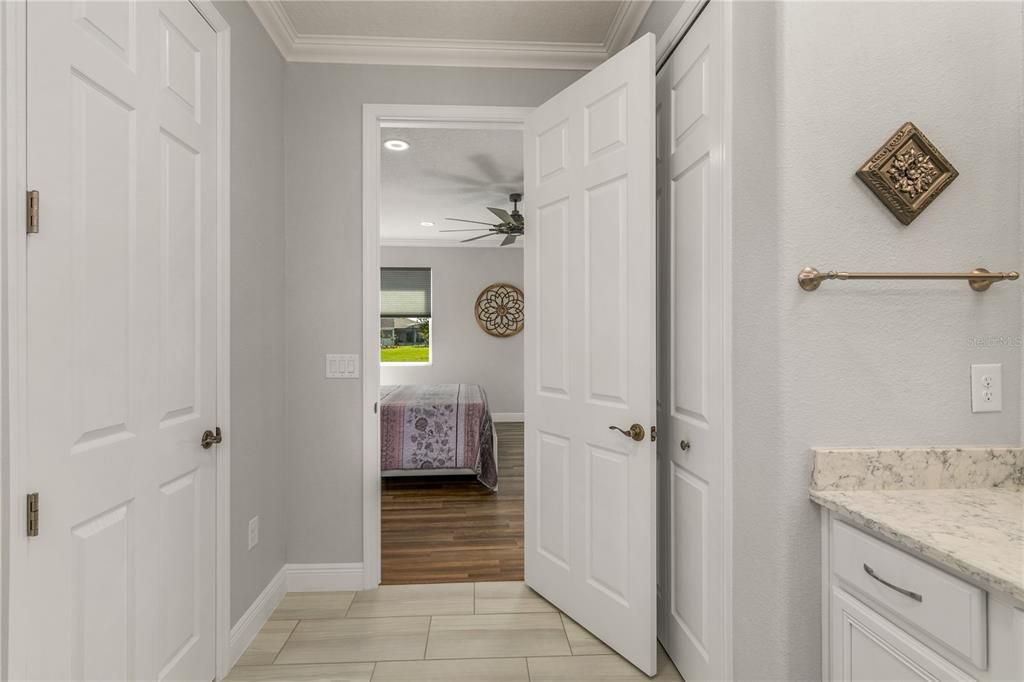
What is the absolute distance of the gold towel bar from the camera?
1.28 meters

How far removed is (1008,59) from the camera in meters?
1.34

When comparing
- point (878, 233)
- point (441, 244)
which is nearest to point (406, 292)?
point (441, 244)

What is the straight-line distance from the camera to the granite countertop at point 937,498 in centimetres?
98

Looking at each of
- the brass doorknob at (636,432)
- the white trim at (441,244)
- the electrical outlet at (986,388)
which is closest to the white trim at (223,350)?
the brass doorknob at (636,432)

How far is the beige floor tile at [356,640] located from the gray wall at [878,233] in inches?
60.1

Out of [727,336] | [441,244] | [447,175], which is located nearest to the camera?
[727,336]

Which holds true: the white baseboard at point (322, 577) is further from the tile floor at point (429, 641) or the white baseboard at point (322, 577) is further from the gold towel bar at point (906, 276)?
the gold towel bar at point (906, 276)

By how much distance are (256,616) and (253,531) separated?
14.1 inches

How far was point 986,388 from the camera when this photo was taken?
1344 millimetres

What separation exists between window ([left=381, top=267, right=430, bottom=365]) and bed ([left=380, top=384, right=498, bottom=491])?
10.5ft

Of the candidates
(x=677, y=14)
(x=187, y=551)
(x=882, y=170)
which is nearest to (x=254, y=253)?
(x=187, y=551)

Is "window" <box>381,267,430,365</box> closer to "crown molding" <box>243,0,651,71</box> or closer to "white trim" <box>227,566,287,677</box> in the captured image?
"crown molding" <box>243,0,651,71</box>

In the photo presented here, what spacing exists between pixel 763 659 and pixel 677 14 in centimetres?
209

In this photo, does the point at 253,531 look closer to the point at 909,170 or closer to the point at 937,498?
the point at 937,498
